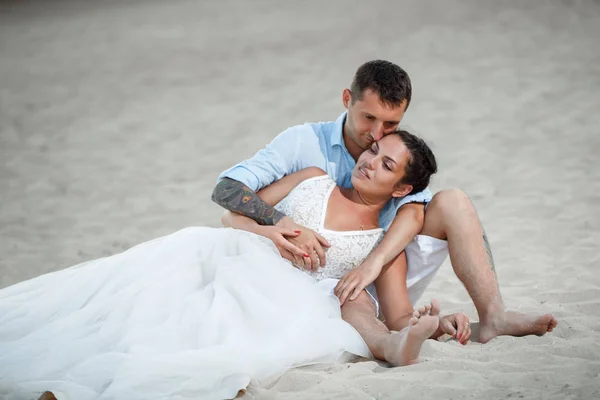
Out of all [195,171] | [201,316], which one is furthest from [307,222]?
[195,171]

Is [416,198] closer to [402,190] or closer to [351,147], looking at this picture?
[402,190]

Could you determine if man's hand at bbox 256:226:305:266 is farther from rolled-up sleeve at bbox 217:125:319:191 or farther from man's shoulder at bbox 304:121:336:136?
man's shoulder at bbox 304:121:336:136

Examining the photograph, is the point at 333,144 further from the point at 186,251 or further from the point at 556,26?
the point at 556,26

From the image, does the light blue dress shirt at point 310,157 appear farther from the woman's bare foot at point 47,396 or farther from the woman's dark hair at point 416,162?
the woman's bare foot at point 47,396

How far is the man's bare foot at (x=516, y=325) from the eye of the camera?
327 cm

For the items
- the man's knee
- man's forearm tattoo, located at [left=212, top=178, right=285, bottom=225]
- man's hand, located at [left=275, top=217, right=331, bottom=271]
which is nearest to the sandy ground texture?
the man's knee

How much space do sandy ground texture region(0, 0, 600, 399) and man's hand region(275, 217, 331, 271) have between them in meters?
0.53

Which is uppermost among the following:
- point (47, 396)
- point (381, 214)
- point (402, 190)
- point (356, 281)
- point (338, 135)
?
point (338, 135)

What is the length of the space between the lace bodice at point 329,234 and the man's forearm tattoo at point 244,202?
0.31 ft

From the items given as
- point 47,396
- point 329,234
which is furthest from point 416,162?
point 47,396

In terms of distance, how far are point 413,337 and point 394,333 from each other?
0.16m

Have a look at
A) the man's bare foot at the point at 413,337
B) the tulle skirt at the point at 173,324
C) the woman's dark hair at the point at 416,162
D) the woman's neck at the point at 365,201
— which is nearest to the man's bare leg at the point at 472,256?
the woman's dark hair at the point at 416,162

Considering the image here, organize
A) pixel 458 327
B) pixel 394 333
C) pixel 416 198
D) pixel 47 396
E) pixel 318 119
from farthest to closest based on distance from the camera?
pixel 318 119 → pixel 416 198 → pixel 458 327 → pixel 394 333 → pixel 47 396

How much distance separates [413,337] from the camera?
2.93m
